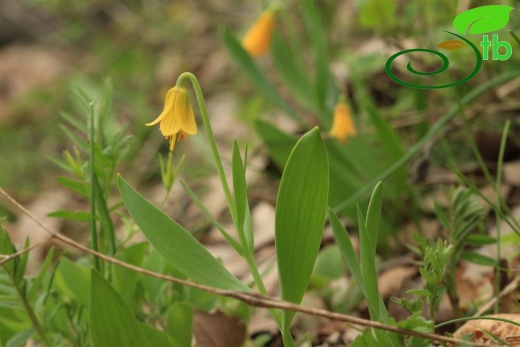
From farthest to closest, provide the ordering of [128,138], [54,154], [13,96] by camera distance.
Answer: [13,96] < [54,154] < [128,138]

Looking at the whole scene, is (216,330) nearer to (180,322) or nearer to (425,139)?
(180,322)

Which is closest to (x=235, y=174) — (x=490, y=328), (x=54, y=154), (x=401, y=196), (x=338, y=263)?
(x=490, y=328)

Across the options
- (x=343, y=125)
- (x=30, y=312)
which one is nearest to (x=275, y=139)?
(x=343, y=125)

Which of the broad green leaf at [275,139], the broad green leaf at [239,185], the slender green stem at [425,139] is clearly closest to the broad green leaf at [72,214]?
the broad green leaf at [239,185]

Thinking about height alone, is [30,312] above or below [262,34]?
below

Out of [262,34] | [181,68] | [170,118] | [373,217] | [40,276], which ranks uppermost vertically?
[181,68]

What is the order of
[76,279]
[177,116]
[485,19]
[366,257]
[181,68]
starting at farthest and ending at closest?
[181,68] < [485,19] < [76,279] < [177,116] < [366,257]

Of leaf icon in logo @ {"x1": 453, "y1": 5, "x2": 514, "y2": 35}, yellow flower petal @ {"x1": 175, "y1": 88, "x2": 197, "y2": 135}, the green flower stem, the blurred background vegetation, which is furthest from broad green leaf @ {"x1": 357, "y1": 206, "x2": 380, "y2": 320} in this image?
the blurred background vegetation

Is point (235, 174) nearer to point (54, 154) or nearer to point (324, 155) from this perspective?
point (324, 155)
